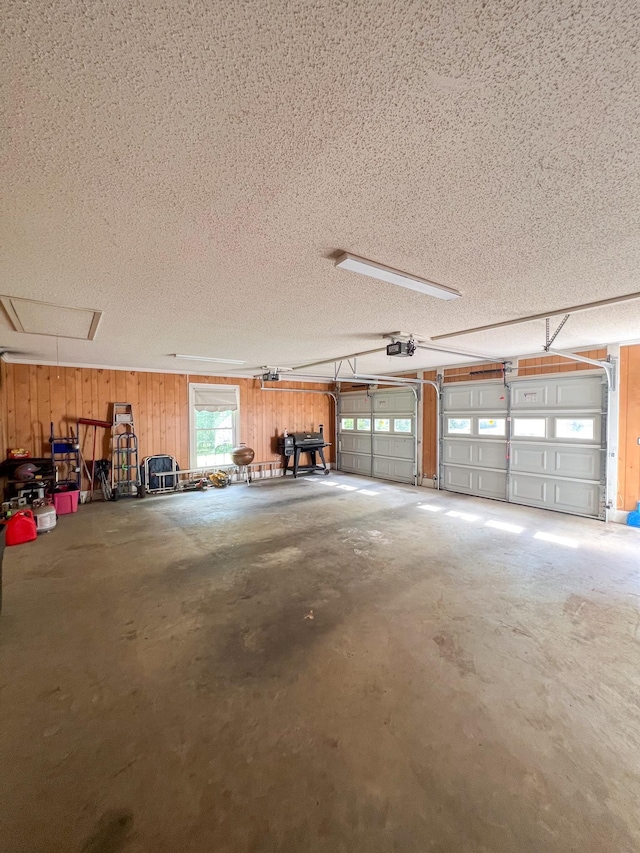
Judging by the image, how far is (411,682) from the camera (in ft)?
6.47

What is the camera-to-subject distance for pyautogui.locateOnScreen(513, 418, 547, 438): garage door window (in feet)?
18.3

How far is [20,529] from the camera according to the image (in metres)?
4.16

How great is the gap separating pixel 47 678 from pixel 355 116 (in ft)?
10.2

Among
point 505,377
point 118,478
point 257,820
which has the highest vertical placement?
point 505,377

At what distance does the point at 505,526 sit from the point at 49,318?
5.77 meters

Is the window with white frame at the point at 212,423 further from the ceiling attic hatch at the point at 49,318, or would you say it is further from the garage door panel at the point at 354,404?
the ceiling attic hatch at the point at 49,318

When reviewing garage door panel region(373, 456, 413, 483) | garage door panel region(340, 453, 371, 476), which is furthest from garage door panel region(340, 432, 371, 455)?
garage door panel region(373, 456, 413, 483)

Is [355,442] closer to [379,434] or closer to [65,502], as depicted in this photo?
[379,434]

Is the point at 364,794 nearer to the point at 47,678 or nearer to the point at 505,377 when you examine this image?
the point at 47,678

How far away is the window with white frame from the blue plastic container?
713cm

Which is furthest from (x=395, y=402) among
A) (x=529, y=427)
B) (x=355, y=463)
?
(x=529, y=427)

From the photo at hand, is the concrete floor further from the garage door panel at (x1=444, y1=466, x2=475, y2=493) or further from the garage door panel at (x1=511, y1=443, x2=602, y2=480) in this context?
the garage door panel at (x1=444, y1=466, x2=475, y2=493)

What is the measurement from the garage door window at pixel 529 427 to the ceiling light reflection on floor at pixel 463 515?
1.69 meters

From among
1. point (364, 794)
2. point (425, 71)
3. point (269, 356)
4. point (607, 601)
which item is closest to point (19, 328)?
point (269, 356)
